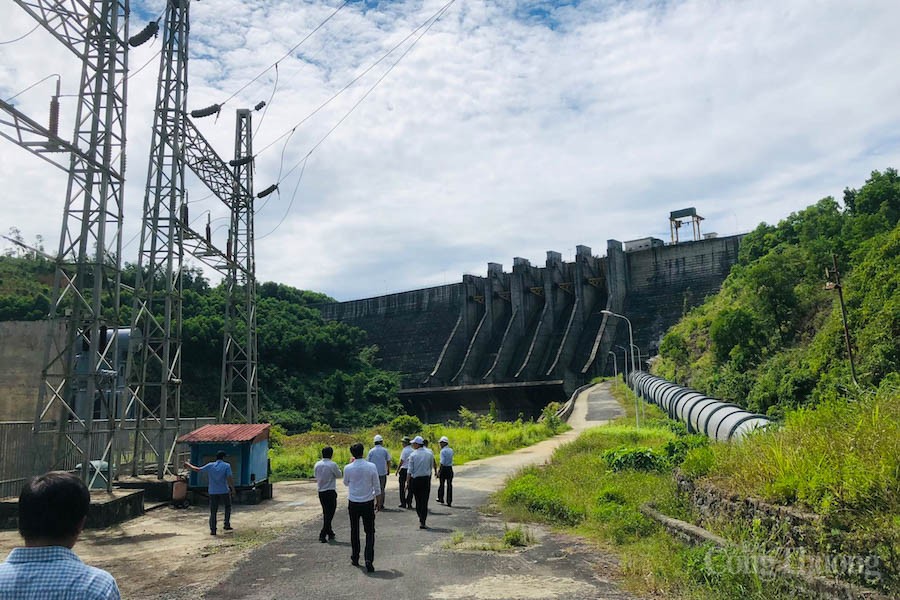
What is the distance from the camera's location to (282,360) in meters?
58.2

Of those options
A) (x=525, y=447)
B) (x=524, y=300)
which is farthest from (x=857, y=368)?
(x=524, y=300)

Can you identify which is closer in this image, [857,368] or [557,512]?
[557,512]

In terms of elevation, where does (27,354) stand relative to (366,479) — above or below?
above

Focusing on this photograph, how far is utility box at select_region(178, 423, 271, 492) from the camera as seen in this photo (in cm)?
1488

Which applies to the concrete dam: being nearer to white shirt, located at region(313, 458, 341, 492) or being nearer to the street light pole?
the street light pole

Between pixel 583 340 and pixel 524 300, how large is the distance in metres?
7.39

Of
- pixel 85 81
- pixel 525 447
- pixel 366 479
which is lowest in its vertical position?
pixel 525 447

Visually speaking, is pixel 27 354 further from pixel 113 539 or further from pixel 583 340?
pixel 583 340

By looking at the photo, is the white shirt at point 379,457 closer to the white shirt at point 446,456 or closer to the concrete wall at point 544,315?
the white shirt at point 446,456

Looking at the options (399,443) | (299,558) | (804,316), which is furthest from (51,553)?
(804,316)

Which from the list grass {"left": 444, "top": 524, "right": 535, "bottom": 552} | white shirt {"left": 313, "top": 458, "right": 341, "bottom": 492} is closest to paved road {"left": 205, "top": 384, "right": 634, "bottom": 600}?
grass {"left": 444, "top": 524, "right": 535, "bottom": 552}

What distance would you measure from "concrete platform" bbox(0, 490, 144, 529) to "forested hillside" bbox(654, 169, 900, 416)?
15.9m

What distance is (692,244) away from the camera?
163 feet

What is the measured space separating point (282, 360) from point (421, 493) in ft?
162
